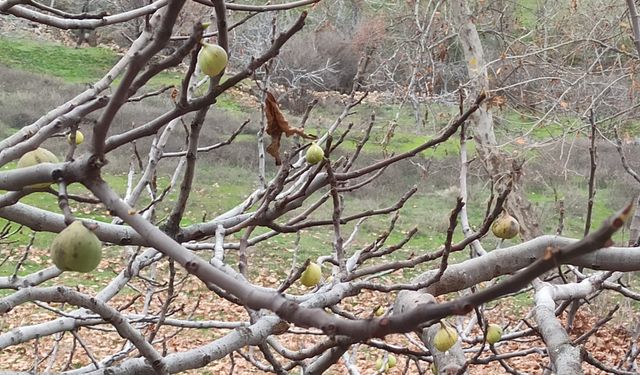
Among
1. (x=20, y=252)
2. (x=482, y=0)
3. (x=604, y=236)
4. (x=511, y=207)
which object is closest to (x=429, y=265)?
(x=511, y=207)

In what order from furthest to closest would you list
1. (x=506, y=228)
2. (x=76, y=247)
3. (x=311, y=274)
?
(x=506, y=228), (x=311, y=274), (x=76, y=247)

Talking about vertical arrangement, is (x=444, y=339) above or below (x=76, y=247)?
above

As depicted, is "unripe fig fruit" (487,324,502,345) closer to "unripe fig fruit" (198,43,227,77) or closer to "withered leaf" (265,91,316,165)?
"withered leaf" (265,91,316,165)

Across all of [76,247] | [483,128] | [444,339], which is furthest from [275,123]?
[483,128]

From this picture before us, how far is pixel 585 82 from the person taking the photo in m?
8.80

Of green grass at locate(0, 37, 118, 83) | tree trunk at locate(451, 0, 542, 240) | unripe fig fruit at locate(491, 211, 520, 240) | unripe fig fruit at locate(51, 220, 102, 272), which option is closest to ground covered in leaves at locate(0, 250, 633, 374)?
tree trunk at locate(451, 0, 542, 240)

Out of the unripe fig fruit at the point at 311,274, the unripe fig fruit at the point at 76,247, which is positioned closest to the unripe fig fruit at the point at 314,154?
the unripe fig fruit at the point at 311,274

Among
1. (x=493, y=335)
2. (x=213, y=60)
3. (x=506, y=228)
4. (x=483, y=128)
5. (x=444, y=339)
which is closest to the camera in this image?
(x=213, y=60)

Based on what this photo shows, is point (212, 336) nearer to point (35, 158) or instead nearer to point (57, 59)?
point (35, 158)

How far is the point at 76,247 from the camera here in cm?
92

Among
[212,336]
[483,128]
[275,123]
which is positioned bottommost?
[275,123]

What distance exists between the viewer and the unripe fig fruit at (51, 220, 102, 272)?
2.98ft

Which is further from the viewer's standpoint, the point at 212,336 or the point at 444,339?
→ the point at 212,336

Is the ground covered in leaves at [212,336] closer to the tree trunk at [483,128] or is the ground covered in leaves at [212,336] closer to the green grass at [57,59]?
the tree trunk at [483,128]
